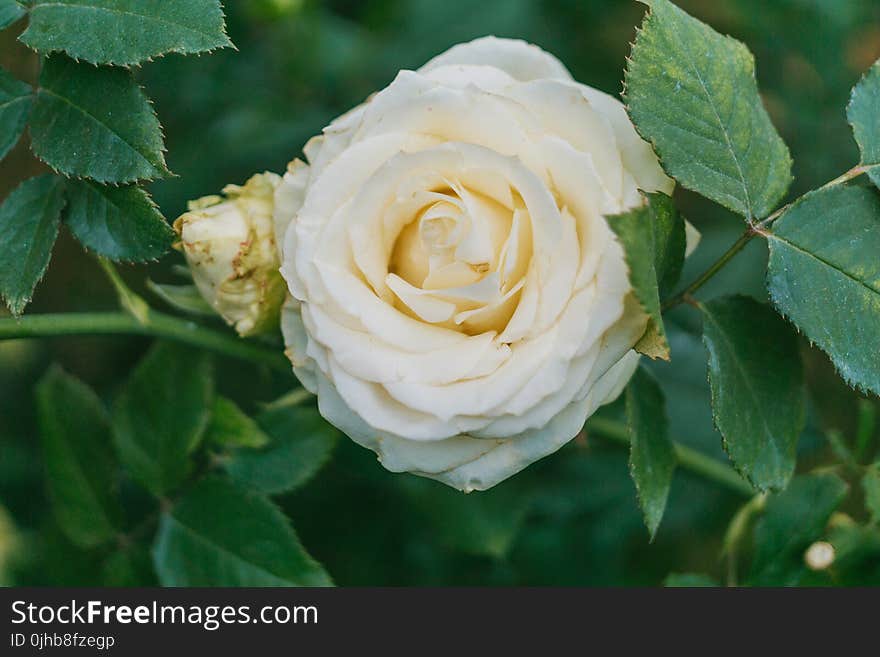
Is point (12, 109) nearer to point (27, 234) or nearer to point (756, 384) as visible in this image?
point (27, 234)

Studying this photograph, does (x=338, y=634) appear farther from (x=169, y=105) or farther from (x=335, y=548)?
(x=169, y=105)

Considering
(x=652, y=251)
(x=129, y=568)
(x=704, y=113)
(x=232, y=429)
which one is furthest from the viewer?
(x=129, y=568)

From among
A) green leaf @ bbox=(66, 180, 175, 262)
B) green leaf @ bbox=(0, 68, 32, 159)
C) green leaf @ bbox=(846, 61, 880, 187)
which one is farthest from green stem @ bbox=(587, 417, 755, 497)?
green leaf @ bbox=(0, 68, 32, 159)

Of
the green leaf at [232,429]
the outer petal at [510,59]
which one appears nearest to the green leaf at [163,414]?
the green leaf at [232,429]

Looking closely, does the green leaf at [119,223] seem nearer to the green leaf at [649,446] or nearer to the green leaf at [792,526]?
the green leaf at [649,446]

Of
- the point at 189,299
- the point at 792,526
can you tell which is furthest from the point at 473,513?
the point at 189,299

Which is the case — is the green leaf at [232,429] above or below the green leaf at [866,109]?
below
